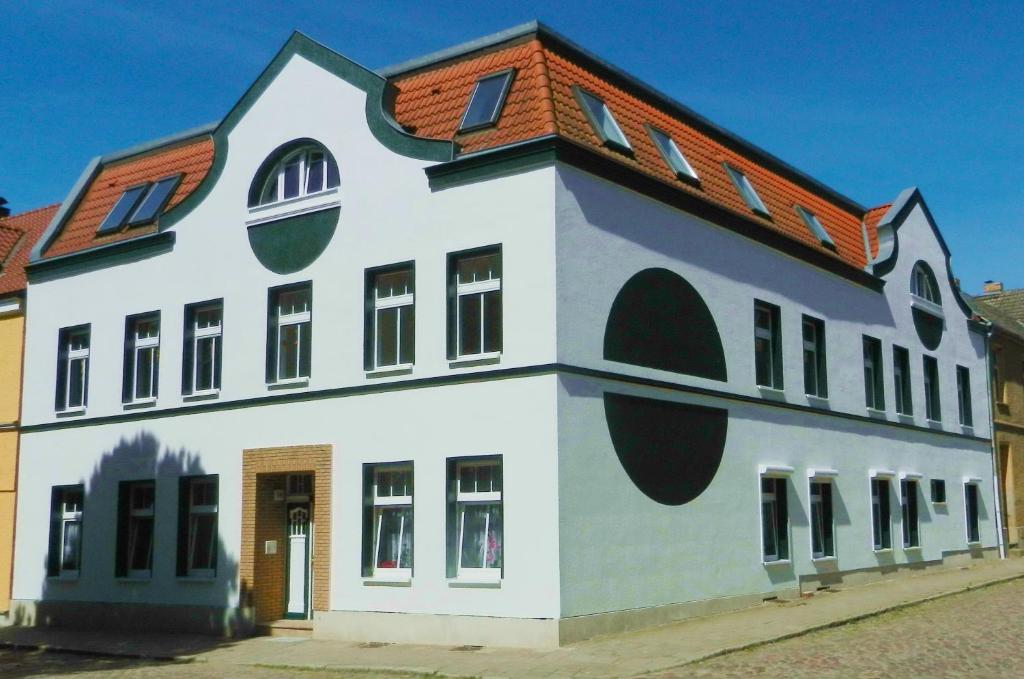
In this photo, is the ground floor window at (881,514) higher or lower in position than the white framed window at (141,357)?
lower

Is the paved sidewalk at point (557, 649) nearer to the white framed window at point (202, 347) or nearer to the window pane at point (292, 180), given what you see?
the white framed window at point (202, 347)

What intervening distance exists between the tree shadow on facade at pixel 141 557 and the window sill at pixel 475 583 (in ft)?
15.6

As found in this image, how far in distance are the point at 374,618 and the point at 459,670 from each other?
3651 millimetres

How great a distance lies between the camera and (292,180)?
21.1m

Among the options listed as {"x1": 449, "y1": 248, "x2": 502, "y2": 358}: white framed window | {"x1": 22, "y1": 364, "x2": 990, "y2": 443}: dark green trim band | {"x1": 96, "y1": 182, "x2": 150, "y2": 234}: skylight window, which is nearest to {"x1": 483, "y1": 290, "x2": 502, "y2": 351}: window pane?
{"x1": 449, "y1": 248, "x2": 502, "y2": 358}: white framed window

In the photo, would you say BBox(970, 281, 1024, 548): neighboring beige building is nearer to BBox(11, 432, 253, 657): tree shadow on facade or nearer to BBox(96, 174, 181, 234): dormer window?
BBox(11, 432, 253, 657): tree shadow on facade

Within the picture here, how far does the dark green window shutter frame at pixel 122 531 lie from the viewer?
2228cm

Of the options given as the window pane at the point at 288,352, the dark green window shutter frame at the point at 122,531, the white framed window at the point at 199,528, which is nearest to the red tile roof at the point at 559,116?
the window pane at the point at 288,352

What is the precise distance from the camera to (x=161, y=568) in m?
21.5

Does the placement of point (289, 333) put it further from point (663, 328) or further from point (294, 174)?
point (663, 328)

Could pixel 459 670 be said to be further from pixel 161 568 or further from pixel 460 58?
pixel 460 58

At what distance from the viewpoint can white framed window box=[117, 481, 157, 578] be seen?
72.6ft

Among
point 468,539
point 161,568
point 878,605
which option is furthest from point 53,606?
point 878,605

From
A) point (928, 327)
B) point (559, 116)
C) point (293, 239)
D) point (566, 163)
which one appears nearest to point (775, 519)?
point (566, 163)
